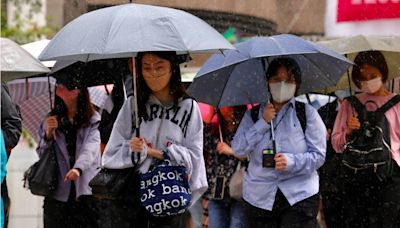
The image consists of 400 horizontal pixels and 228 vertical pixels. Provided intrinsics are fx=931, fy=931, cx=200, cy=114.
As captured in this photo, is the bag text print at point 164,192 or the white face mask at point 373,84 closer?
the bag text print at point 164,192

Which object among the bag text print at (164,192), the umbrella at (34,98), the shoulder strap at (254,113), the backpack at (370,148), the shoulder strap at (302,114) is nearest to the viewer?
the bag text print at (164,192)

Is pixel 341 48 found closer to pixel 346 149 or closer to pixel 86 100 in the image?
pixel 346 149

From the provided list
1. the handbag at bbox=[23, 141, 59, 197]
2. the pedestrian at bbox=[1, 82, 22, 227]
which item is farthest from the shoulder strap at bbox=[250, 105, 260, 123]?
the handbag at bbox=[23, 141, 59, 197]

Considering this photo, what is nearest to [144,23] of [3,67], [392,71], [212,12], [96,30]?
[96,30]

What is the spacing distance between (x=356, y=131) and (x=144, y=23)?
2.40 m

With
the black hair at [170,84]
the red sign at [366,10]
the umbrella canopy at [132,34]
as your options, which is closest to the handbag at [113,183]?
the black hair at [170,84]

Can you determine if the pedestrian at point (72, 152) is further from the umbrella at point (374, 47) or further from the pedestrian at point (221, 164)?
the umbrella at point (374, 47)

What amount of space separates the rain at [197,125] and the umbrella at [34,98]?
15 millimetres

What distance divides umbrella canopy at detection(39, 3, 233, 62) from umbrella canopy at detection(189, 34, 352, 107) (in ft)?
3.62

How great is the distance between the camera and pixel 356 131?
7285 millimetres

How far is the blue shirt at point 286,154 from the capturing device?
6.42 meters

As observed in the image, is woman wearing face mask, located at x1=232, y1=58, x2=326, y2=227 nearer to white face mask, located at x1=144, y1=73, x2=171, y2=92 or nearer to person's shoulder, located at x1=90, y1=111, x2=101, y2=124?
white face mask, located at x1=144, y1=73, x2=171, y2=92

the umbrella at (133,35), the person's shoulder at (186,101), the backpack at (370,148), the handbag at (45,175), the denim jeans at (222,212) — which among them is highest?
the umbrella at (133,35)

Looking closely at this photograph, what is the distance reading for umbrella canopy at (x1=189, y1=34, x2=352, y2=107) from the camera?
6875mm
